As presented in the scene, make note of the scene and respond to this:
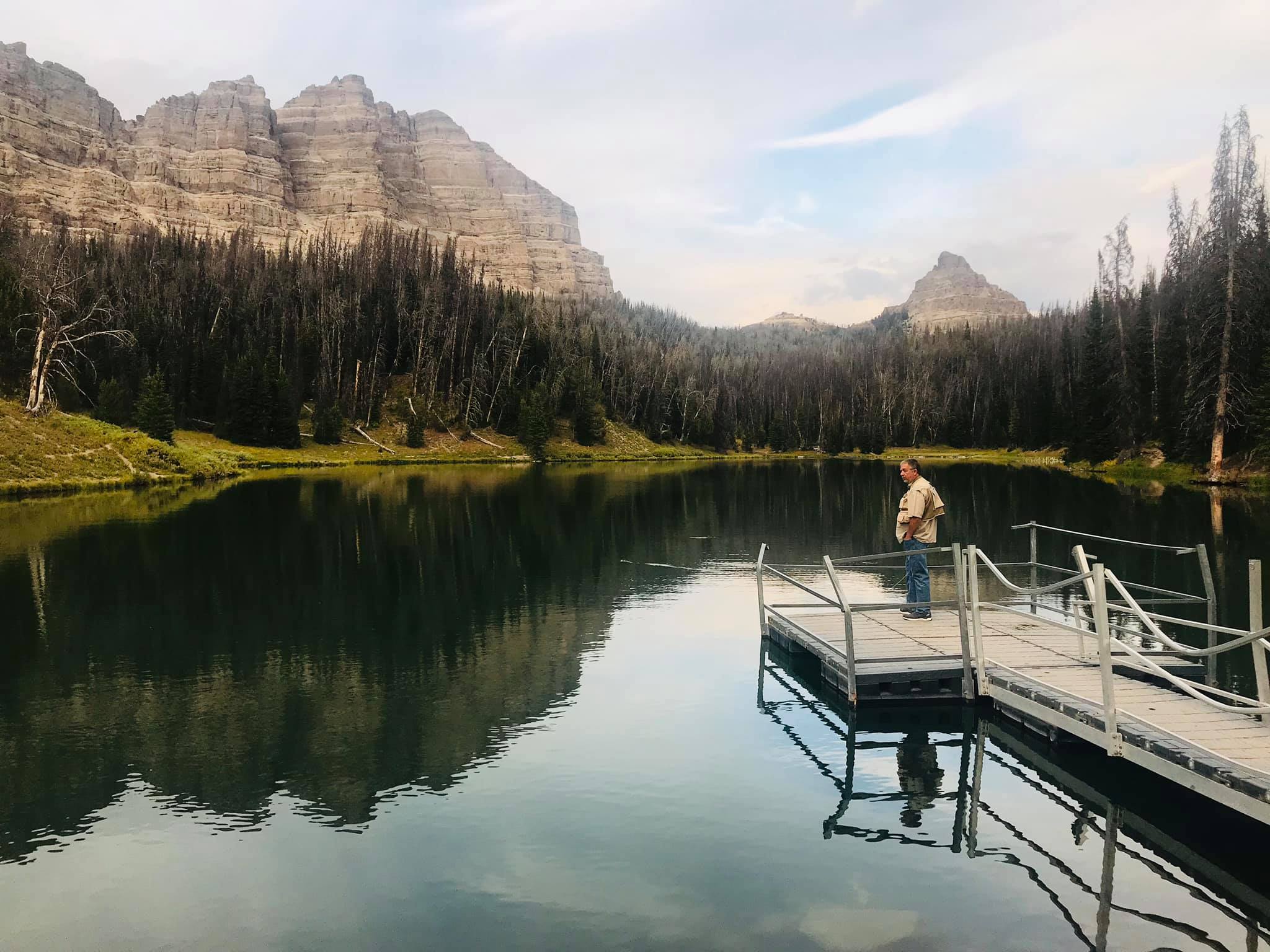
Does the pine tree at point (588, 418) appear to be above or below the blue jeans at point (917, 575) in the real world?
above

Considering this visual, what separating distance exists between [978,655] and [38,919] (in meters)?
12.0

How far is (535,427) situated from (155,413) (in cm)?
4267

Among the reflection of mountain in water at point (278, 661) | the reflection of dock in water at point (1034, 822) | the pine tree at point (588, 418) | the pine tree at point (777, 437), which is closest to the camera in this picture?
the reflection of dock in water at point (1034, 822)

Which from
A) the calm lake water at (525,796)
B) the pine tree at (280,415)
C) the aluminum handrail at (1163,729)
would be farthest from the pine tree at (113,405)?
the aluminum handrail at (1163,729)

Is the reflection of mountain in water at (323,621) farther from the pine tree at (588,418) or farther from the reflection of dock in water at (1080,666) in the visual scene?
the pine tree at (588,418)

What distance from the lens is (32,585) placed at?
23.7 meters

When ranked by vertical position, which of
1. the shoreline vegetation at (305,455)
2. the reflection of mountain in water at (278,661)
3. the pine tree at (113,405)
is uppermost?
the pine tree at (113,405)

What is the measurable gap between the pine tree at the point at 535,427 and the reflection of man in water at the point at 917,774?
97.0 metres

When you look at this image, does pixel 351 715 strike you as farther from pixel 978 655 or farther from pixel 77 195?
pixel 77 195

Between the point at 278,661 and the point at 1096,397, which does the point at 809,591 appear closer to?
the point at 278,661

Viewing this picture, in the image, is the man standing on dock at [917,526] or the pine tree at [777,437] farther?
the pine tree at [777,437]

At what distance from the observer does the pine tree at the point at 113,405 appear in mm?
79062

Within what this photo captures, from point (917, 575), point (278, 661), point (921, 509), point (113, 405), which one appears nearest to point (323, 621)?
point (278, 661)

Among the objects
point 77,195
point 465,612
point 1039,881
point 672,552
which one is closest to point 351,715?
point 465,612
